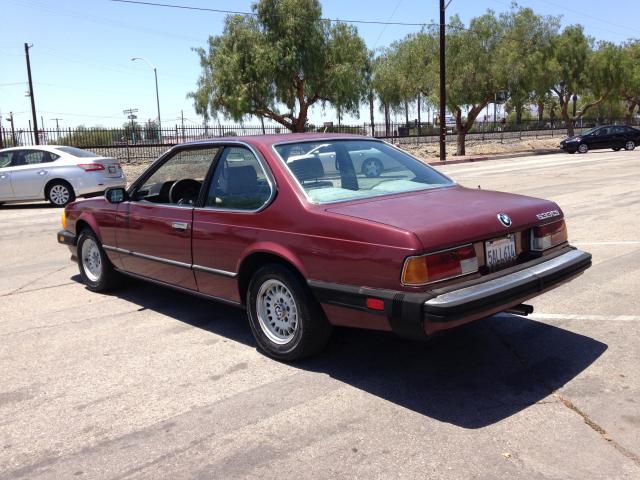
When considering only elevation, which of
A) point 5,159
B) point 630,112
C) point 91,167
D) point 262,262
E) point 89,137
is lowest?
point 262,262

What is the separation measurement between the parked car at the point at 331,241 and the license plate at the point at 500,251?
0.04 feet

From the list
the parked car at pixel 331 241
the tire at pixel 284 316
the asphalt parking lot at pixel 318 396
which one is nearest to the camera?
Result: the asphalt parking lot at pixel 318 396

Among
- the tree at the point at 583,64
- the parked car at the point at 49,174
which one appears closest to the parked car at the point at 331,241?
the parked car at the point at 49,174

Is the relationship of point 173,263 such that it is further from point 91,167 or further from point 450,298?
point 91,167

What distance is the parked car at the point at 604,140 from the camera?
34.3 metres

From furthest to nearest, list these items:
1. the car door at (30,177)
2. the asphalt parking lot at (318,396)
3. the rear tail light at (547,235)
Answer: the car door at (30,177) < the rear tail light at (547,235) < the asphalt parking lot at (318,396)

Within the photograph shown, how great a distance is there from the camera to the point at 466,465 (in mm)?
2959

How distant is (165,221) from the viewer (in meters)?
5.09

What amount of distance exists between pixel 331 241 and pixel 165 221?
6.18 ft

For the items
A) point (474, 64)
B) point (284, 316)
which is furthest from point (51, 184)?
point (474, 64)

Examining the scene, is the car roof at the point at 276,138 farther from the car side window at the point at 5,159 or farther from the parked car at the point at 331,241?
the car side window at the point at 5,159

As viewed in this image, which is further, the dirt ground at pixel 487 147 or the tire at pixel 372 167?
the dirt ground at pixel 487 147

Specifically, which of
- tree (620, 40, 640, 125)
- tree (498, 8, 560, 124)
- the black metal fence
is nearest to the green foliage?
the black metal fence

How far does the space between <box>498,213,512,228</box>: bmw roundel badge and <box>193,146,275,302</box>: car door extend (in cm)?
148
